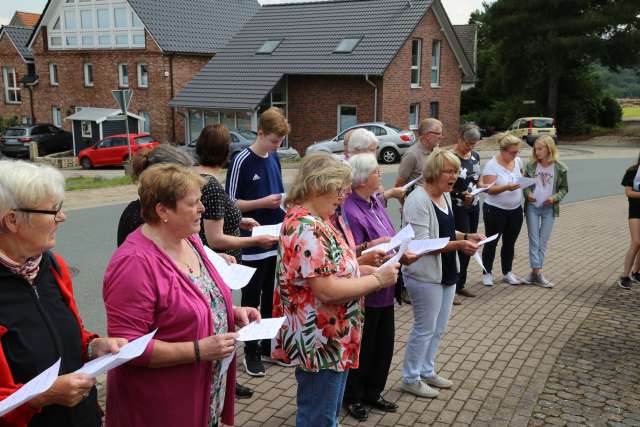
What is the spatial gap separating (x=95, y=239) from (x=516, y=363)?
23.8 ft

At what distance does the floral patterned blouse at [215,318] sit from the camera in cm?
275

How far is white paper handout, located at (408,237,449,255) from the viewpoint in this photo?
13.1 ft

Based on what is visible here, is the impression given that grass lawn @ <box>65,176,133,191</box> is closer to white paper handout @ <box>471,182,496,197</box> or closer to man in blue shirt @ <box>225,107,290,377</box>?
white paper handout @ <box>471,182,496,197</box>

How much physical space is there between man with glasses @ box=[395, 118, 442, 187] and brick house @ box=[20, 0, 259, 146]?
28.5m

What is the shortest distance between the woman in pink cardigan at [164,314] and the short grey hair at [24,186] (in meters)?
0.40

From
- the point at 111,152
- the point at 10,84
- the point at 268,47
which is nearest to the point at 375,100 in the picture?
the point at 268,47

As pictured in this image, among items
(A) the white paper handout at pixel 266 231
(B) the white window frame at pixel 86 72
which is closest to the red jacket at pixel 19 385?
(A) the white paper handout at pixel 266 231

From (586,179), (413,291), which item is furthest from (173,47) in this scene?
(413,291)

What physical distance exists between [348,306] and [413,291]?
4.30ft

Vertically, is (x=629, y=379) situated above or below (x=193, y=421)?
below

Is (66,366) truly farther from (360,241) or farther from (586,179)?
(586,179)

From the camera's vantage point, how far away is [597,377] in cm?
511

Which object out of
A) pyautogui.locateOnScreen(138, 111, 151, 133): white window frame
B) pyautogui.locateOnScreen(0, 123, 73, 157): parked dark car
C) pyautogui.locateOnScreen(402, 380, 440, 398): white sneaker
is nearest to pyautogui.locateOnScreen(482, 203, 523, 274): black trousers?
pyautogui.locateOnScreen(402, 380, 440, 398): white sneaker

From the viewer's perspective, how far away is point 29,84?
130 feet
